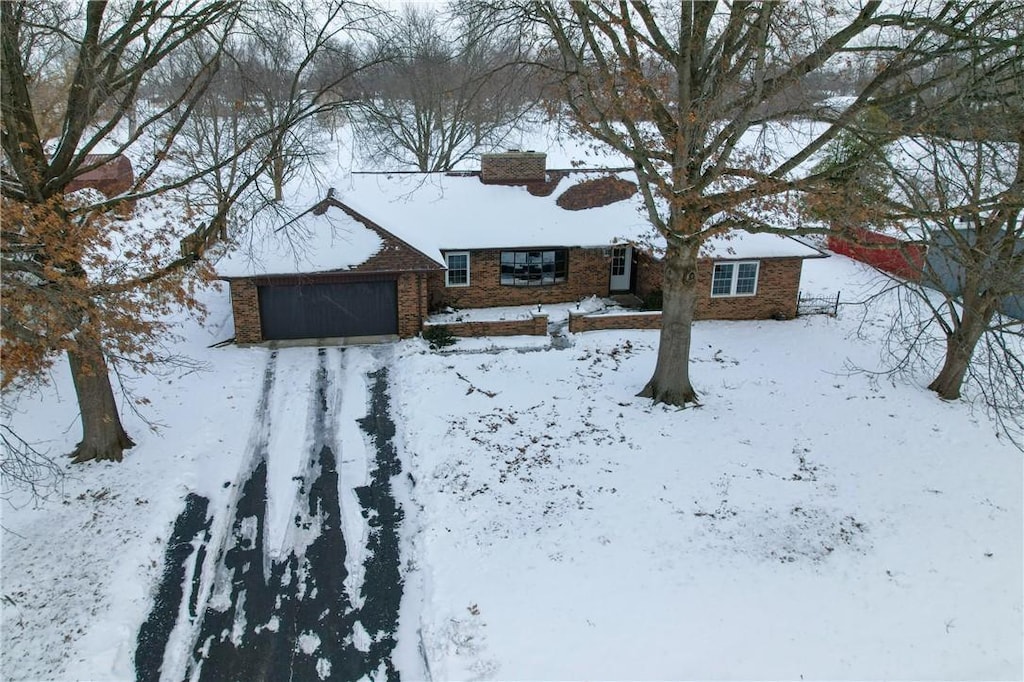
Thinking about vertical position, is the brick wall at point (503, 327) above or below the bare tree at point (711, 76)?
below

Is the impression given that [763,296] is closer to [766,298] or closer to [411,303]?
[766,298]

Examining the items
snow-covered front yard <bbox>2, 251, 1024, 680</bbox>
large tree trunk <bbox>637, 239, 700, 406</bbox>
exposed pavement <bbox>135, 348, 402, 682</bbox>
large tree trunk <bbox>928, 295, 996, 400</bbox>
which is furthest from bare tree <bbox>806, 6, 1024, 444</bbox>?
exposed pavement <bbox>135, 348, 402, 682</bbox>

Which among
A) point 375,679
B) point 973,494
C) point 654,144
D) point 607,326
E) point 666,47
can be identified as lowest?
point 375,679

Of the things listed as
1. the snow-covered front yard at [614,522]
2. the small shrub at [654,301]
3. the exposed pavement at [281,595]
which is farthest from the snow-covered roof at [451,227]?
the exposed pavement at [281,595]

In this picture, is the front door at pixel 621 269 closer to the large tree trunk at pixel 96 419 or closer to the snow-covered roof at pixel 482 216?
the snow-covered roof at pixel 482 216

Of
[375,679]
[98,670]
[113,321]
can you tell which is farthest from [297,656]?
[113,321]

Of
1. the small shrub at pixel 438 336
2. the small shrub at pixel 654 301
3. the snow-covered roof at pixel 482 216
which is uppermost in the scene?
the snow-covered roof at pixel 482 216

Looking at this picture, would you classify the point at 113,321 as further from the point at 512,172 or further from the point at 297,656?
the point at 512,172
